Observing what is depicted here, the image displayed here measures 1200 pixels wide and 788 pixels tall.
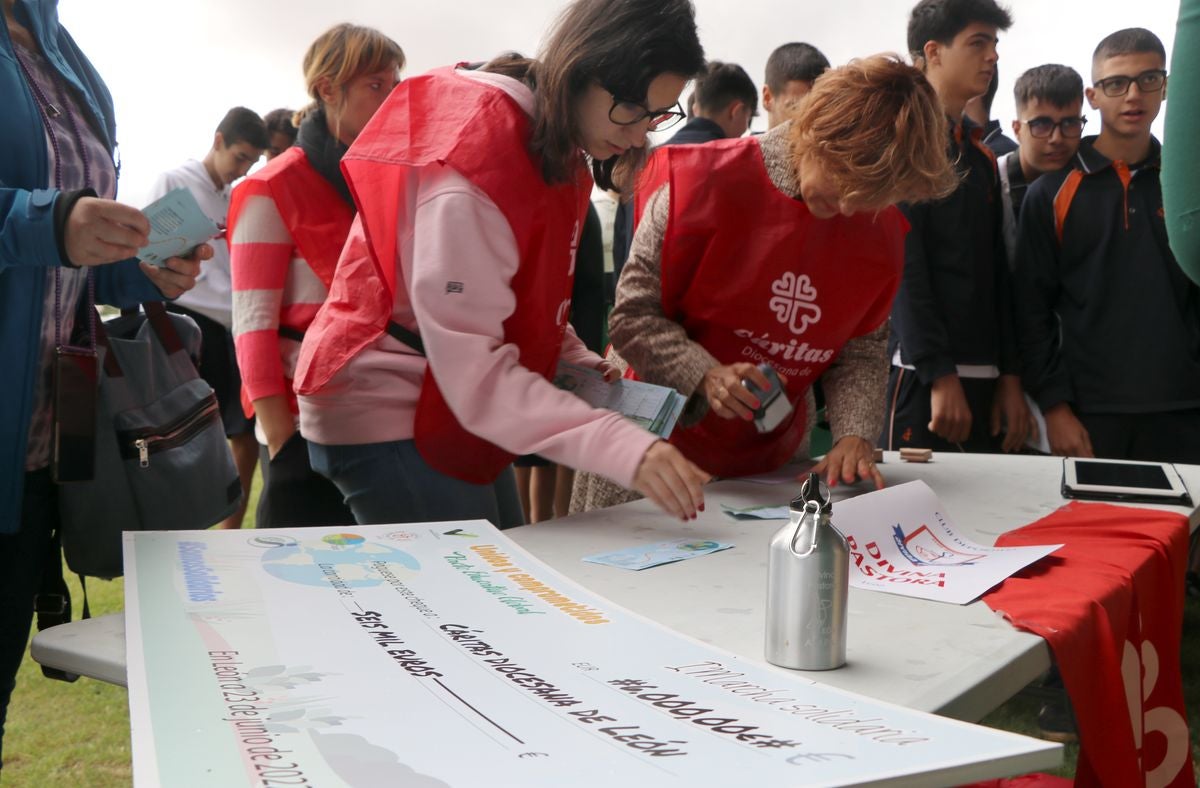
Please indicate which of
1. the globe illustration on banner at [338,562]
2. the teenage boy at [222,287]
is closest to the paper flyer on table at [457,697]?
the globe illustration on banner at [338,562]

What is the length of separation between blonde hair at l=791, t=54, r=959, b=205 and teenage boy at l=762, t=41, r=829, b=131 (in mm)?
1454

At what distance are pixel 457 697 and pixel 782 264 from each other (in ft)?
3.54

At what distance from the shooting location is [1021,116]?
2811 mm

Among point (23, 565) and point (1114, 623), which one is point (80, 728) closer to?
point (23, 565)

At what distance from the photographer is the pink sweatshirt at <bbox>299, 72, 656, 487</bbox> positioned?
1.12 metres

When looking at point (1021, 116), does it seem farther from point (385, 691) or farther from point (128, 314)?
point (385, 691)

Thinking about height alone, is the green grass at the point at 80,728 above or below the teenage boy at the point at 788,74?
below

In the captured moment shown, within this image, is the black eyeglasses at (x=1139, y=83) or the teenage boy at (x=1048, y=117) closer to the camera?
the black eyeglasses at (x=1139, y=83)

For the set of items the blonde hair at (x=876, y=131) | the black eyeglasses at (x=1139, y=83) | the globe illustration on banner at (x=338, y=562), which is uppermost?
the black eyeglasses at (x=1139, y=83)

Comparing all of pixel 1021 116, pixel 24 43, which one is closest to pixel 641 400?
pixel 24 43

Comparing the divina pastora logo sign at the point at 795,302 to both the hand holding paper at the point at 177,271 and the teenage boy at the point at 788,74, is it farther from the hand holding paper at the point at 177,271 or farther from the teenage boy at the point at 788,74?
the teenage boy at the point at 788,74

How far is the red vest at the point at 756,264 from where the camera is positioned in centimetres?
160

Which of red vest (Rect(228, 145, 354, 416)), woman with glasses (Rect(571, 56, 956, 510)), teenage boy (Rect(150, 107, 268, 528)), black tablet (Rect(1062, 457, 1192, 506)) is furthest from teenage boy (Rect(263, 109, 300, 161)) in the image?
black tablet (Rect(1062, 457, 1192, 506))

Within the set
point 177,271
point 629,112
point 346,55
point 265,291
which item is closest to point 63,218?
point 177,271
